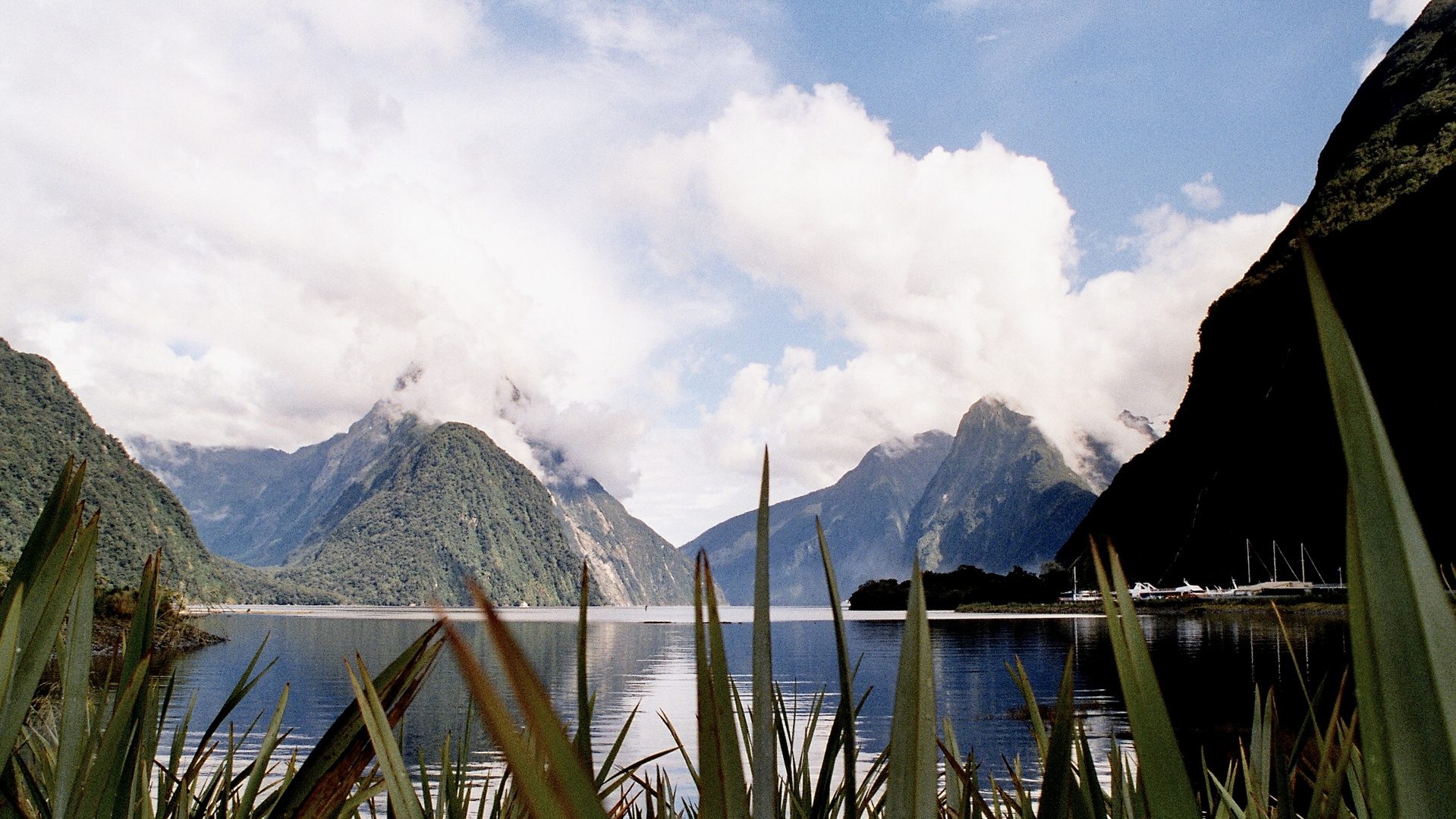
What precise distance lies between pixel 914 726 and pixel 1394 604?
285 millimetres

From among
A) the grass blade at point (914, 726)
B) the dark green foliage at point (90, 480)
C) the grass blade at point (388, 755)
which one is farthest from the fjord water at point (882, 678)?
the dark green foliage at point (90, 480)

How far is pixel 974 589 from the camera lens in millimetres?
118000

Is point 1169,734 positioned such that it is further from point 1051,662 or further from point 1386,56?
point 1386,56

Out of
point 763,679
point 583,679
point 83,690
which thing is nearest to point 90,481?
point 83,690

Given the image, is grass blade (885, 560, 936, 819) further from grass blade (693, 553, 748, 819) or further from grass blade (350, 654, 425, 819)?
grass blade (350, 654, 425, 819)

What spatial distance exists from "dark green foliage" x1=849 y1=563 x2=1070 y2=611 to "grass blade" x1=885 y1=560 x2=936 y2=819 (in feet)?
350

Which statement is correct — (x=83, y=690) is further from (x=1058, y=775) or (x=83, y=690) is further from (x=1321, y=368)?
(x=1321, y=368)

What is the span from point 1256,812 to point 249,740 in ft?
97.1

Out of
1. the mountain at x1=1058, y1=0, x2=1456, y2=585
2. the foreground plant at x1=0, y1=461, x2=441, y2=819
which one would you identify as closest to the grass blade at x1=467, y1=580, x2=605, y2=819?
the foreground plant at x1=0, y1=461, x2=441, y2=819

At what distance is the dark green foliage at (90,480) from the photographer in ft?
368

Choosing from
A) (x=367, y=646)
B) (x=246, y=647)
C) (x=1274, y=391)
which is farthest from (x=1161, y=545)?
(x=246, y=647)

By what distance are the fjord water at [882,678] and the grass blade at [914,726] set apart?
436cm

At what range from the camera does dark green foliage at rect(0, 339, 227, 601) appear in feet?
368

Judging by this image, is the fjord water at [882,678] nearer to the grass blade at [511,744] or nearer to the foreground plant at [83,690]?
the foreground plant at [83,690]
